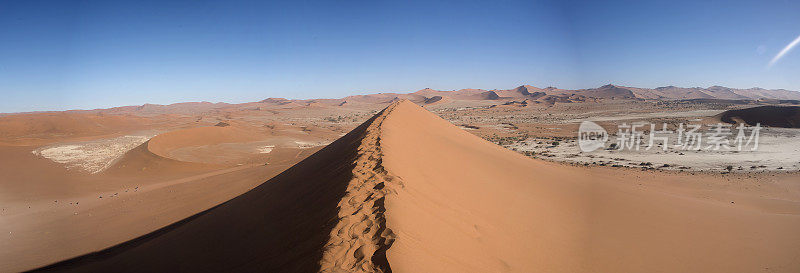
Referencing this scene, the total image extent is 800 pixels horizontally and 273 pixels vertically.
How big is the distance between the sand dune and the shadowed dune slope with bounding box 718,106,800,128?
35.5 m

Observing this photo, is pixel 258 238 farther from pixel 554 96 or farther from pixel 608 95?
pixel 608 95

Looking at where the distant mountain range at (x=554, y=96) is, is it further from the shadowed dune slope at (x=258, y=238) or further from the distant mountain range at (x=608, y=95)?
the shadowed dune slope at (x=258, y=238)

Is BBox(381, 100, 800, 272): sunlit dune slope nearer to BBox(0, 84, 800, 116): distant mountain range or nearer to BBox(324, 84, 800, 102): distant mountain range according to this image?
BBox(0, 84, 800, 116): distant mountain range

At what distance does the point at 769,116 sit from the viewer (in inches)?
1369

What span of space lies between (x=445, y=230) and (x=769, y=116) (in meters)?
47.8

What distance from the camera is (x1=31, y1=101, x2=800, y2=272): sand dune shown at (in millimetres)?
4027

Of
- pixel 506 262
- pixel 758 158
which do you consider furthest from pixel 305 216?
pixel 758 158

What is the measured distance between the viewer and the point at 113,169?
63.0 feet

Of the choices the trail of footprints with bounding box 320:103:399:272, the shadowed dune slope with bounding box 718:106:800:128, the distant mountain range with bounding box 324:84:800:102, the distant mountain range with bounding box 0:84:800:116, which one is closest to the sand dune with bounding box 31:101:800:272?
the trail of footprints with bounding box 320:103:399:272

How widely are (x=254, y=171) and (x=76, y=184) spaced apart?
8.00 m

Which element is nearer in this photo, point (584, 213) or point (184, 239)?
point (184, 239)

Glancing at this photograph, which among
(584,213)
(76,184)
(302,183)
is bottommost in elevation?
(76,184)

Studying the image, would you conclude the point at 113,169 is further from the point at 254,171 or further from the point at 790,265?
the point at 790,265

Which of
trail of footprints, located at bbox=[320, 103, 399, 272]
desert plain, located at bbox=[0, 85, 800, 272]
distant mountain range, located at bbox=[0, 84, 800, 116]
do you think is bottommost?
desert plain, located at bbox=[0, 85, 800, 272]
